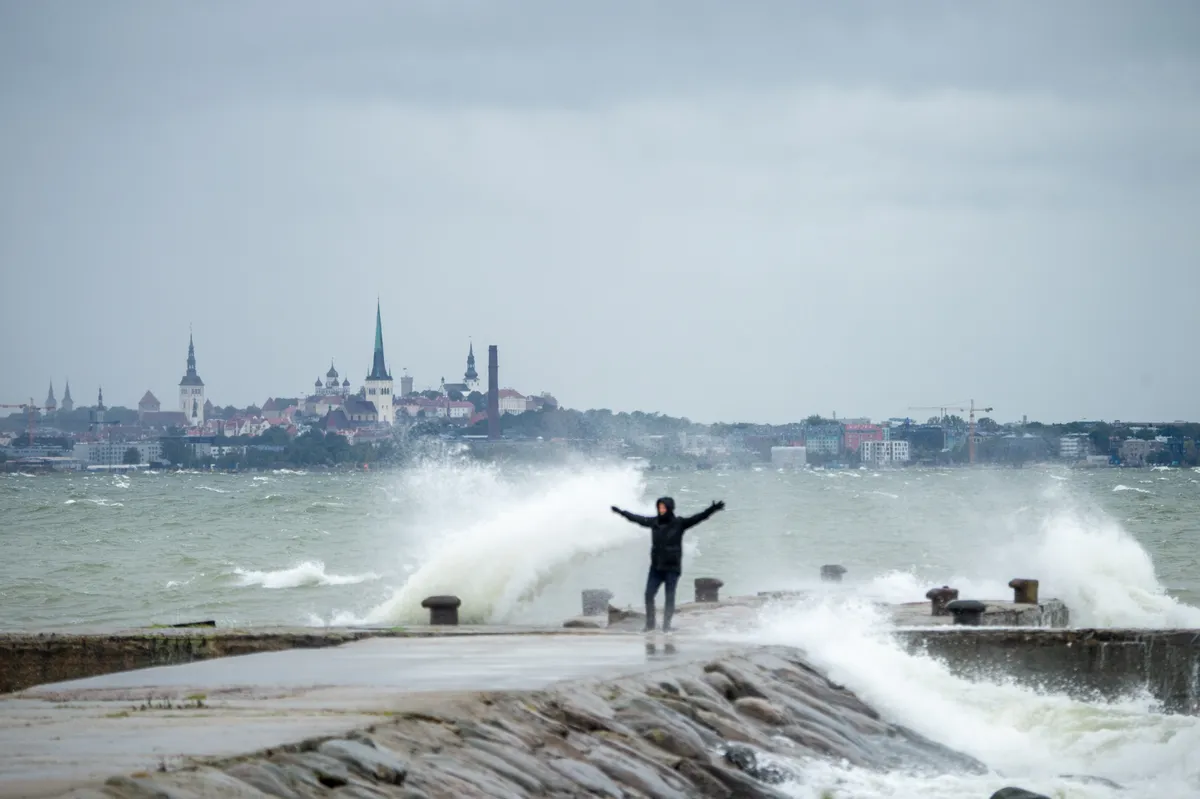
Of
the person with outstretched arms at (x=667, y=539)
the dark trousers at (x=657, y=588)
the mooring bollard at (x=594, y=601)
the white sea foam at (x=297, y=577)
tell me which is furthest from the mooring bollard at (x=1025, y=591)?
the white sea foam at (x=297, y=577)

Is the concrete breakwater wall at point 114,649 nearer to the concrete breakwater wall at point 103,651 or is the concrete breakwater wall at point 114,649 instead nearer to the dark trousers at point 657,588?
the concrete breakwater wall at point 103,651

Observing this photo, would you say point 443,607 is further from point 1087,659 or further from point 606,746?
point 606,746

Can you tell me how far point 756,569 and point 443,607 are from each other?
95.4ft

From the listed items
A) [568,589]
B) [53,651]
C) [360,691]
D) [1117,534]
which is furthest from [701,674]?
[1117,534]

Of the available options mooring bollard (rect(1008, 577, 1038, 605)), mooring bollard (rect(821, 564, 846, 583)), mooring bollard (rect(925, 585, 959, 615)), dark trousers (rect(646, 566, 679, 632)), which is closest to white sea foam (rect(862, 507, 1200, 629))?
mooring bollard (rect(821, 564, 846, 583))

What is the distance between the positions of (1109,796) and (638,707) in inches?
131

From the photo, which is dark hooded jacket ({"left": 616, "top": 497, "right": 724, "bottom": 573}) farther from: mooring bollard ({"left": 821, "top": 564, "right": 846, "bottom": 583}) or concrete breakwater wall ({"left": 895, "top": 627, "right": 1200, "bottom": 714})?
mooring bollard ({"left": 821, "top": 564, "right": 846, "bottom": 583})

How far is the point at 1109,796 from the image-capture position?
38.2 feet

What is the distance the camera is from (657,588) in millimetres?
16062

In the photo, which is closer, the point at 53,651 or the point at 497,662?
the point at 497,662

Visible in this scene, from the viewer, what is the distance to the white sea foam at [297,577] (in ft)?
142

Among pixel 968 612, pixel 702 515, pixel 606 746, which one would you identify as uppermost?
pixel 702 515

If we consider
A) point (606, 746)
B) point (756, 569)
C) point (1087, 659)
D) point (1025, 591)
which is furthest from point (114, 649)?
point (756, 569)

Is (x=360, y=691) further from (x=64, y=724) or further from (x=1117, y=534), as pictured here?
(x=1117, y=534)
